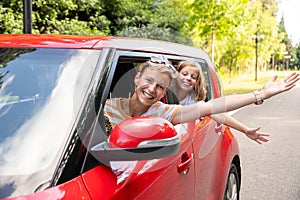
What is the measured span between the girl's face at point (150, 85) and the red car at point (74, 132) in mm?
141

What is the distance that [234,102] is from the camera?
2.24 metres

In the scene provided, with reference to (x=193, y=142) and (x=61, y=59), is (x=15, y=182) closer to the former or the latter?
(x=61, y=59)

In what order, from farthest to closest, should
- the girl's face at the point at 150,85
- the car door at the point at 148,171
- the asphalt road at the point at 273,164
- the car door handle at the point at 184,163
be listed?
the asphalt road at the point at 273,164 < the car door handle at the point at 184,163 < the girl's face at the point at 150,85 < the car door at the point at 148,171

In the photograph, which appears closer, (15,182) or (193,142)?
(15,182)

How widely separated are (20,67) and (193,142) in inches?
46.6

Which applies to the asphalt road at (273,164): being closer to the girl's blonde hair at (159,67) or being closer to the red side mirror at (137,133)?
the girl's blonde hair at (159,67)

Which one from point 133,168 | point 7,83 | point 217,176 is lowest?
point 217,176

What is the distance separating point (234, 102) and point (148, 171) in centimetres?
67

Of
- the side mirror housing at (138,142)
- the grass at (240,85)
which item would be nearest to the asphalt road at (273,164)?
the side mirror housing at (138,142)

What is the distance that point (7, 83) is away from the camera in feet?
5.91

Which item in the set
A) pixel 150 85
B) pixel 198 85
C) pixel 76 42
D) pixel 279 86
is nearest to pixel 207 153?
pixel 198 85

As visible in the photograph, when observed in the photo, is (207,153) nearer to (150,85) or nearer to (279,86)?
(279,86)

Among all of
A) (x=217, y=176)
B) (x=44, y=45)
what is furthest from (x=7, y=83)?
(x=217, y=176)

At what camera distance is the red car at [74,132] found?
1.46 meters
